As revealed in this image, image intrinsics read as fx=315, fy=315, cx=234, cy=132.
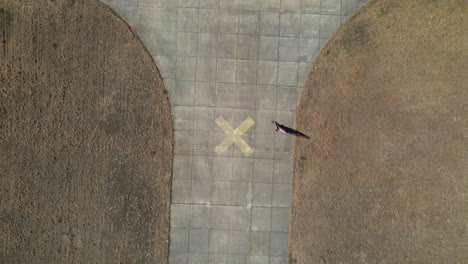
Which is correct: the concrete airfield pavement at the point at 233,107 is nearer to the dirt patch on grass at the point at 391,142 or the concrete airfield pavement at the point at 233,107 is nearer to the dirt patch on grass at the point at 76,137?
the dirt patch on grass at the point at 76,137

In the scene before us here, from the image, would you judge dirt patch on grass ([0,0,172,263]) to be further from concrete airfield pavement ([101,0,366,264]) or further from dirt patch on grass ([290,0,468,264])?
dirt patch on grass ([290,0,468,264])

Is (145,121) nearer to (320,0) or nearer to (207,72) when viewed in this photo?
(207,72)

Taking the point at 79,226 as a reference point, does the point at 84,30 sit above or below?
above

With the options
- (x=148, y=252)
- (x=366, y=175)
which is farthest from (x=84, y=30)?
(x=366, y=175)

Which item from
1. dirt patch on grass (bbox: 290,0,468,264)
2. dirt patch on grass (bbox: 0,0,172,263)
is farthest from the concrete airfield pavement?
dirt patch on grass (bbox: 290,0,468,264)

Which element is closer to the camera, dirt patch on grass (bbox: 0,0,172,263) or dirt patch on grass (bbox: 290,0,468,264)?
dirt patch on grass (bbox: 0,0,172,263)

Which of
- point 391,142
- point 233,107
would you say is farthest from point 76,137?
point 391,142
